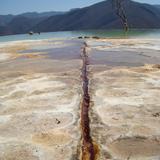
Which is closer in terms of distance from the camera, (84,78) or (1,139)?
(1,139)

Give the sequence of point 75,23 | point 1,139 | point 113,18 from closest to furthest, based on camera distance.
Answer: point 1,139
point 113,18
point 75,23

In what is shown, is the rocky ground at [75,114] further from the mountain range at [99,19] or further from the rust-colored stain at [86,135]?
the mountain range at [99,19]

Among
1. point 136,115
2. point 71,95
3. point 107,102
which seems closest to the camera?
point 136,115

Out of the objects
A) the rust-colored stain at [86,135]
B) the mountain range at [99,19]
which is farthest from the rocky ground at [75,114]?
the mountain range at [99,19]

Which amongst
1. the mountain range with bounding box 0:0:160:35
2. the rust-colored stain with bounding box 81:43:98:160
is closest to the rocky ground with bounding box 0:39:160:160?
the rust-colored stain with bounding box 81:43:98:160

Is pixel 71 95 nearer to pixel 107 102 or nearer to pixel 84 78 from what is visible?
pixel 107 102

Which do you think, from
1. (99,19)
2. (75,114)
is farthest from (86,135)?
(99,19)

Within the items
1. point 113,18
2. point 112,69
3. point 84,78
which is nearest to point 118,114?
point 84,78

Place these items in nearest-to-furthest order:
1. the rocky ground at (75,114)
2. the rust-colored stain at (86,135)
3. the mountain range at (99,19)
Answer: the rust-colored stain at (86,135) → the rocky ground at (75,114) → the mountain range at (99,19)
